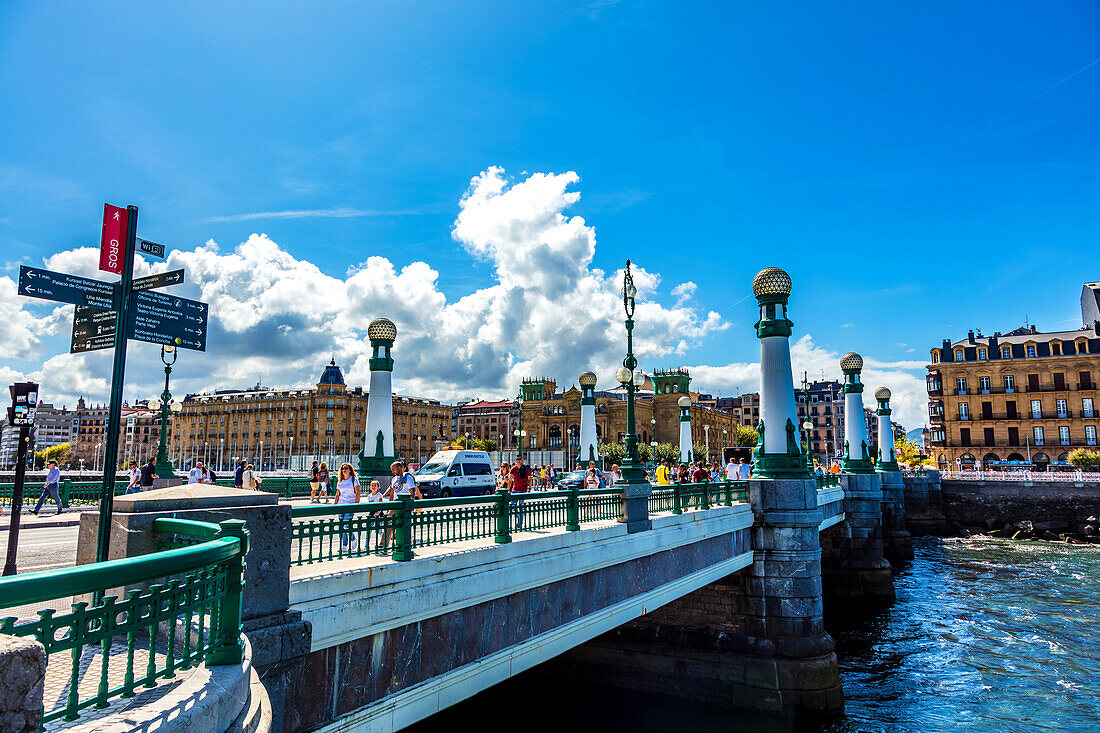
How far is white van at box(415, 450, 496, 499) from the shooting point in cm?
1941

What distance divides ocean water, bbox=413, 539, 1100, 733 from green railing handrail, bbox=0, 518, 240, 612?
1325 centimetres

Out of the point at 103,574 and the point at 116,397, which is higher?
the point at 116,397

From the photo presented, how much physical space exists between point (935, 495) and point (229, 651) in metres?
56.1

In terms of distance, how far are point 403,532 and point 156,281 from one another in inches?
131

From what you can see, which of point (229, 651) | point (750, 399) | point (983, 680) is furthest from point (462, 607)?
point (750, 399)

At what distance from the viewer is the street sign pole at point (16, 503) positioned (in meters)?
7.99

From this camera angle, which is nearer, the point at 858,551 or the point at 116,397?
the point at 116,397

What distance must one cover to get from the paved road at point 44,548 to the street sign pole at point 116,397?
3557mm

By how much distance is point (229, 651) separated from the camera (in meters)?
3.75

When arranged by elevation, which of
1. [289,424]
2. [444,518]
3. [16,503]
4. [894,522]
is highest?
[289,424]

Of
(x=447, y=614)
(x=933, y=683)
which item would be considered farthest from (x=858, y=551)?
(x=447, y=614)

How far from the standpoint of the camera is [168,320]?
18.4 ft

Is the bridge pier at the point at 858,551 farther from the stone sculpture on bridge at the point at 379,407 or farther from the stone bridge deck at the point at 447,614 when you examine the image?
the stone sculpture on bridge at the point at 379,407

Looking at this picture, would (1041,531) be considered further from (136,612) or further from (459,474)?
(136,612)
